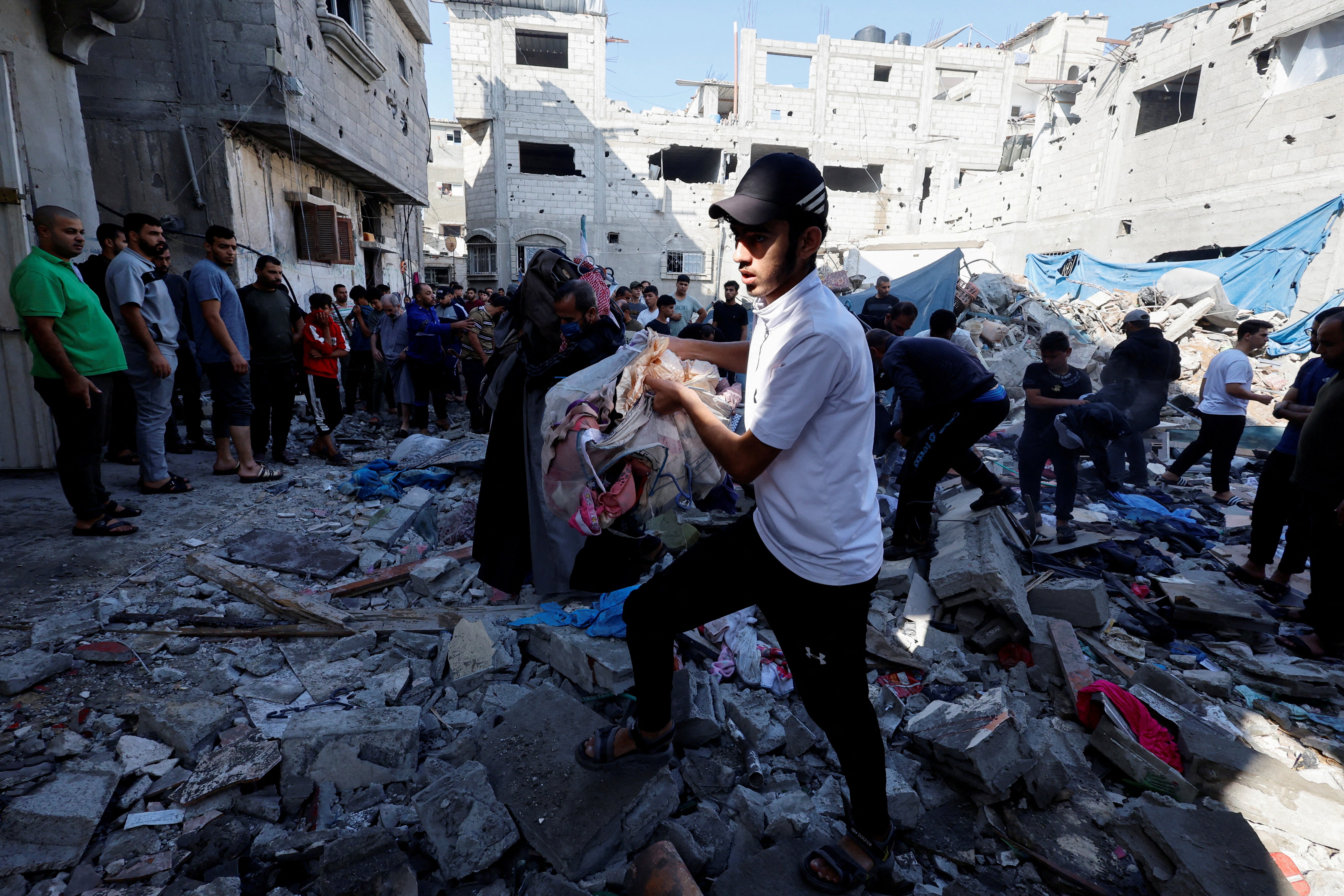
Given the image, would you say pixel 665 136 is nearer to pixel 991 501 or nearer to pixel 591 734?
pixel 991 501

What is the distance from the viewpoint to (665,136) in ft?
83.6

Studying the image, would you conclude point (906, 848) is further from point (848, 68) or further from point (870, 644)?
point (848, 68)

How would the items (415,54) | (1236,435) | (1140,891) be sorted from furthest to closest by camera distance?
(415,54) < (1236,435) < (1140,891)

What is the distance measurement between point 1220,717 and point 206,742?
4306 millimetres

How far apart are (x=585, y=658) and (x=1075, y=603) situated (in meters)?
2.81

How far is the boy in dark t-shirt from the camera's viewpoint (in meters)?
4.92

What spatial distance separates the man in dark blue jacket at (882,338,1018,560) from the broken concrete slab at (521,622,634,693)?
7.88ft

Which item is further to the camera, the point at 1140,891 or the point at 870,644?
the point at 870,644

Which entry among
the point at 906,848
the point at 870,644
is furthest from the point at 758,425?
the point at 870,644

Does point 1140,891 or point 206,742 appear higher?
point 206,742

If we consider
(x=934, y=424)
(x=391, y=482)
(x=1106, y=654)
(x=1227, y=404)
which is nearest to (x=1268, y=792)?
(x=1106, y=654)

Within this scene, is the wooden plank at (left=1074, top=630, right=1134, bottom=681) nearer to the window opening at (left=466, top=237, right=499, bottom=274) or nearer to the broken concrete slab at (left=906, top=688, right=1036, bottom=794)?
the broken concrete slab at (left=906, top=688, right=1036, bottom=794)

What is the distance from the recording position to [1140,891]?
2021 mm

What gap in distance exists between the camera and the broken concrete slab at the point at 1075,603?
11.7ft
